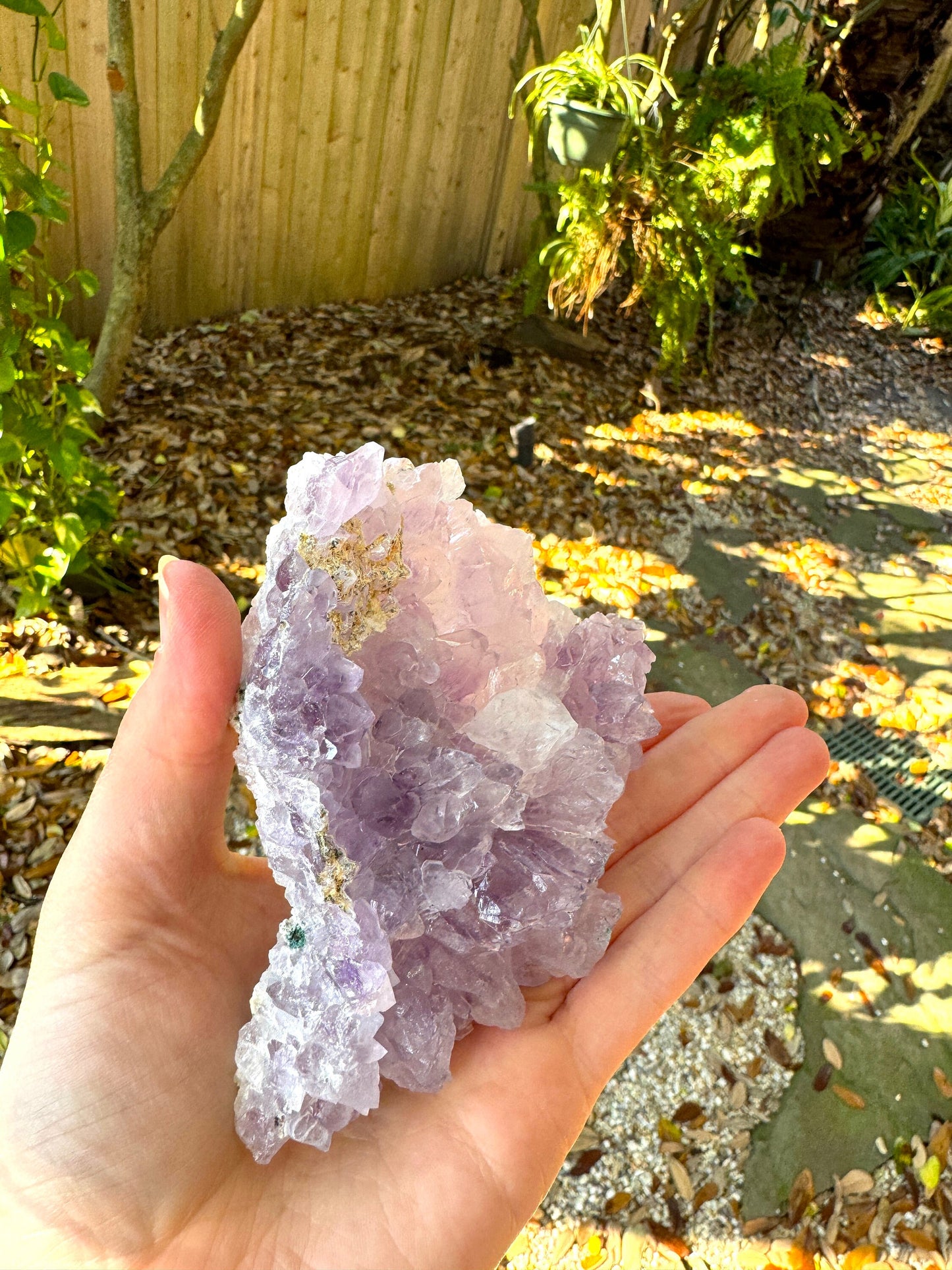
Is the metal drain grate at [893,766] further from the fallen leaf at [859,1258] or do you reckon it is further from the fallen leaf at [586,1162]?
the fallen leaf at [586,1162]

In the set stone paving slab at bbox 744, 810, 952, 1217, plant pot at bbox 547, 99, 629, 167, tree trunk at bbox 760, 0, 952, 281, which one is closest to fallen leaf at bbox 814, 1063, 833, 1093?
stone paving slab at bbox 744, 810, 952, 1217

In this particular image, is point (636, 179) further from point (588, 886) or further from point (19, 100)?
point (588, 886)

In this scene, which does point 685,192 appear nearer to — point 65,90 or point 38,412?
point 65,90

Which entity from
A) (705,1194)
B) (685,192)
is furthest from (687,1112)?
(685,192)

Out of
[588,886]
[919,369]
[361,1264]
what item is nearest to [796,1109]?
[588,886]

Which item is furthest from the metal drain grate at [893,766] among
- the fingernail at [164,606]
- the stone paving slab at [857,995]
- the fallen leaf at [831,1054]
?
the fingernail at [164,606]
